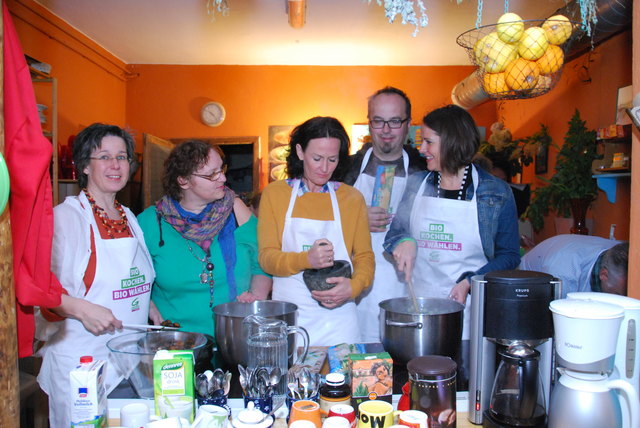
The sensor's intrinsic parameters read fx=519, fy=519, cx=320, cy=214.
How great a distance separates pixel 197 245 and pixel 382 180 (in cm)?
98

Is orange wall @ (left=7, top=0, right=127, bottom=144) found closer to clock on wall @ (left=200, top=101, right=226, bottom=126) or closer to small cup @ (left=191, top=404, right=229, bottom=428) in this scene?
clock on wall @ (left=200, top=101, right=226, bottom=126)

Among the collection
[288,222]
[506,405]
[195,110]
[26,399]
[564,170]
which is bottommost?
[26,399]

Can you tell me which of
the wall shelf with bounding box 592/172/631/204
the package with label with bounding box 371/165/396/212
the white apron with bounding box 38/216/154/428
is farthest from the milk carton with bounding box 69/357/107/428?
the wall shelf with bounding box 592/172/631/204

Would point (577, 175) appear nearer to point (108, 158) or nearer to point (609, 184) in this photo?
point (609, 184)

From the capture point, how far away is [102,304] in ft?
6.39

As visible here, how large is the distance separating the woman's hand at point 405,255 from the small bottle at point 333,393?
85 cm

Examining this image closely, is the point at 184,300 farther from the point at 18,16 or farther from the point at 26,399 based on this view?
the point at 18,16

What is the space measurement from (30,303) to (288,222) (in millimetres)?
1126

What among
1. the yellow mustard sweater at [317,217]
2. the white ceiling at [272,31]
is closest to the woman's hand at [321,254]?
the yellow mustard sweater at [317,217]

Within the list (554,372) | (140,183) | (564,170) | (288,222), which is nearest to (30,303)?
(288,222)

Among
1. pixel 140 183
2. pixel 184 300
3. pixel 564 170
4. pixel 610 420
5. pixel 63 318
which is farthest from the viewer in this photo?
pixel 140 183

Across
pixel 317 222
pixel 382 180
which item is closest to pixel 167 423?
pixel 317 222

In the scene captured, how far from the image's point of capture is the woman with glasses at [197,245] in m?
2.15

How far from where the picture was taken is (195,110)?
7082mm
